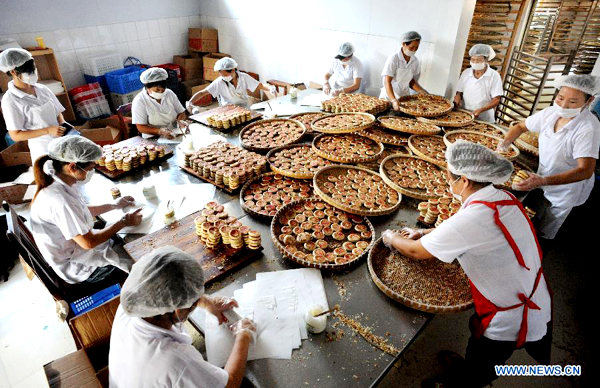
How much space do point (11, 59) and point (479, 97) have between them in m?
6.54

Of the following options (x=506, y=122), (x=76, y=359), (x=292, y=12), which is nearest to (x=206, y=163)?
(x=76, y=359)

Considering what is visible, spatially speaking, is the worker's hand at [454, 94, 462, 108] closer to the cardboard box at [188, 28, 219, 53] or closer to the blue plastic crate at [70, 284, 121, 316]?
the blue plastic crate at [70, 284, 121, 316]

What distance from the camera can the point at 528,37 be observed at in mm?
7363

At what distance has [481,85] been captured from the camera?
17.3 ft

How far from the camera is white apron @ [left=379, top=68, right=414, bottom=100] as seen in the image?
5.84m

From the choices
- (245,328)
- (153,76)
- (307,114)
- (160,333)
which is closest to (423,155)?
(307,114)

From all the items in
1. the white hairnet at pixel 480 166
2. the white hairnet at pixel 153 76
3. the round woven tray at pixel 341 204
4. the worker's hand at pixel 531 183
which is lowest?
the round woven tray at pixel 341 204

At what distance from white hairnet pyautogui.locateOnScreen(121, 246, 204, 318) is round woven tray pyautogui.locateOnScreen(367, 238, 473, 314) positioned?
132 centimetres

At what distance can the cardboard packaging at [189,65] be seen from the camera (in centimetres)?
927

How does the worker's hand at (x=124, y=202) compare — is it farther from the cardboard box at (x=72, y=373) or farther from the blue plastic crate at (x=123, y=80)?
the blue plastic crate at (x=123, y=80)

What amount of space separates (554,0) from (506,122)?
115 inches

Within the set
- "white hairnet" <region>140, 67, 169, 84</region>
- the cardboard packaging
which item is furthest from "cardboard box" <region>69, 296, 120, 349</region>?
the cardboard packaging

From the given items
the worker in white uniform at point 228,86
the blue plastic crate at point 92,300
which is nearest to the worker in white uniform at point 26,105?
the worker in white uniform at point 228,86

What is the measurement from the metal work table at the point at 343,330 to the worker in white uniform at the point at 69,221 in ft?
0.92
